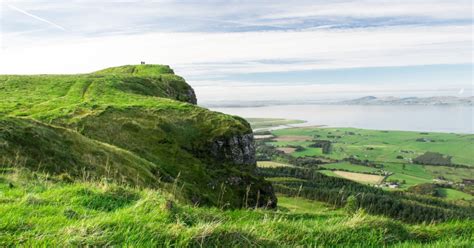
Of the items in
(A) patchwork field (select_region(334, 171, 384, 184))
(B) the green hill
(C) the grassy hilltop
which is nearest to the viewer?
(C) the grassy hilltop

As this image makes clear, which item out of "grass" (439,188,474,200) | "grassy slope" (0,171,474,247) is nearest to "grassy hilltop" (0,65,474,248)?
"grassy slope" (0,171,474,247)

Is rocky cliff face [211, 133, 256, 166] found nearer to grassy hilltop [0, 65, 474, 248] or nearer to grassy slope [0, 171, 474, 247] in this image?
grassy hilltop [0, 65, 474, 248]

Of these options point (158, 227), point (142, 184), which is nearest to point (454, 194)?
point (142, 184)

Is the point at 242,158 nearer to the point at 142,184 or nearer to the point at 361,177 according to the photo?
the point at 142,184

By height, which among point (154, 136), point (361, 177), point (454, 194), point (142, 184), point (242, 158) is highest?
point (154, 136)

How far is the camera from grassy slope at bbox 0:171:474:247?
21.2 feet

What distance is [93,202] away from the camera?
995cm

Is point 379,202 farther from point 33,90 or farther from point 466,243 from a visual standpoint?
point 466,243

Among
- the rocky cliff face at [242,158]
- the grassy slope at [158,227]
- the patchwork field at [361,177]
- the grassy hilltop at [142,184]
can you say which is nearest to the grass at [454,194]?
the patchwork field at [361,177]

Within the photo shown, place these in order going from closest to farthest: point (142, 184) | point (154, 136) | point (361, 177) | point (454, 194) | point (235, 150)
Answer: point (142, 184) → point (154, 136) → point (235, 150) → point (454, 194) → point (361, 177)

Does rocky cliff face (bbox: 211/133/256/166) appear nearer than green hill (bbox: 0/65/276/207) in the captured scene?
No

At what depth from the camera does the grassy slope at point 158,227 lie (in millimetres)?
6461

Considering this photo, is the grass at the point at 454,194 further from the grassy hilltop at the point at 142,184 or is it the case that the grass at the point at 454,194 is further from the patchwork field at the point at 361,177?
the grassy hilltop at the point at 142,184

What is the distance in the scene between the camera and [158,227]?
6965 millimetres
